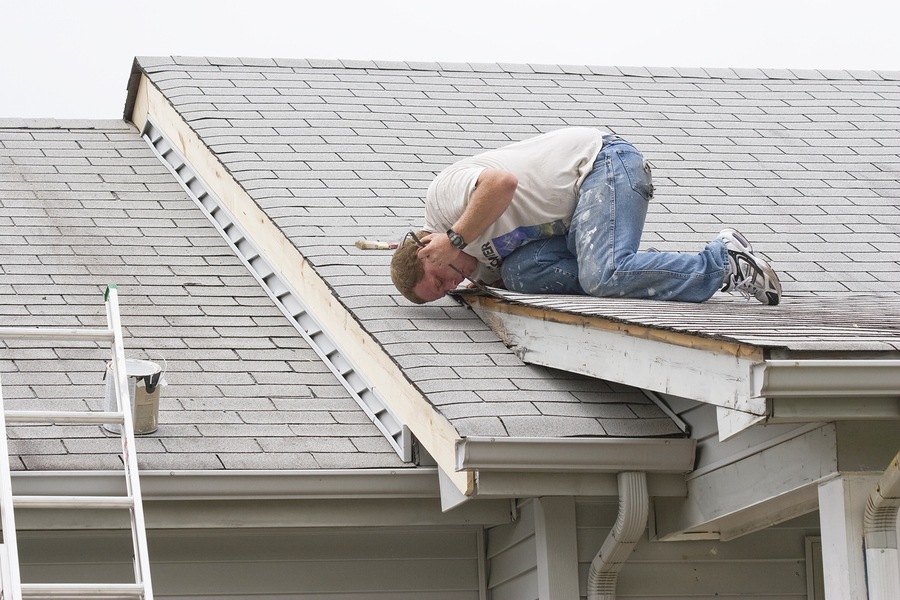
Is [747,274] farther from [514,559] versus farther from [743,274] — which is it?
[514,559]

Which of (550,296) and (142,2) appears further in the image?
(142,2)

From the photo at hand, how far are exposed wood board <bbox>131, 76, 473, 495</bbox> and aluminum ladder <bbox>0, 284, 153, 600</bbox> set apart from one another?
3.48 feet

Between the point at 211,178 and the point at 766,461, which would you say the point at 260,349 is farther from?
the point at 766,461

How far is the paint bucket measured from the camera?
486 cm

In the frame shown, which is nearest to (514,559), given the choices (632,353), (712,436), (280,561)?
(280,561)

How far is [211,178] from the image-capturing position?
24.1ft

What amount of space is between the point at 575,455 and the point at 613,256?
2.93 ft

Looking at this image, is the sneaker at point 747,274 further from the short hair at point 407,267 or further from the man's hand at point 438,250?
the short hair at point 407,267

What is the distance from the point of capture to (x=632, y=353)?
4082 millimetres

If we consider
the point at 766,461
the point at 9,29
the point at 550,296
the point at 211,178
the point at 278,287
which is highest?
the point at 9,29

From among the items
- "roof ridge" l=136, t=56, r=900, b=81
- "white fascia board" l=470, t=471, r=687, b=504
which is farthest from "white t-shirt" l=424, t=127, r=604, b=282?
"roof ridge" l=136, t=56, r=900, b=81

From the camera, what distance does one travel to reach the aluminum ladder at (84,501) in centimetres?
366

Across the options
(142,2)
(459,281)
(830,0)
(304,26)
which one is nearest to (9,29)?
(142,2)

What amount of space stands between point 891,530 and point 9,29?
134 ft
